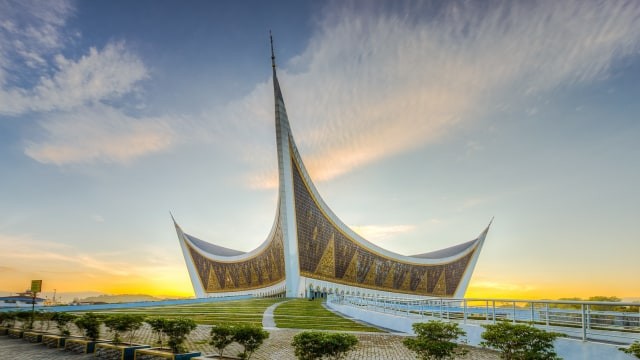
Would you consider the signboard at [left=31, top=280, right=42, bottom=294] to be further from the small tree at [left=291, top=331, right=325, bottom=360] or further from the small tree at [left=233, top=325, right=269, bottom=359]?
the small tree at [left=291, top=331, right=325, bottom=360]

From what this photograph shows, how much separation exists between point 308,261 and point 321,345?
32055 millimetres

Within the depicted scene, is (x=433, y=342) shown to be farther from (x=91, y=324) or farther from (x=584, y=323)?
(x=91, y=324)

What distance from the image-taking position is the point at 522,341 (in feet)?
20.1

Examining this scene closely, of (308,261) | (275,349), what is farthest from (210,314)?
(308,261)

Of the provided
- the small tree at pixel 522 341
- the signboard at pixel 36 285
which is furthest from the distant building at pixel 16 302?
the small tree at pixel 522 341

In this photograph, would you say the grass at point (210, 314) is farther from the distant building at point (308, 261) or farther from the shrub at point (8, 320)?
the distant building at point (308, 261)

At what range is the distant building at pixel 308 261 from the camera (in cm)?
3562

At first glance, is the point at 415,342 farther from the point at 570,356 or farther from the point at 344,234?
the point at 344,234

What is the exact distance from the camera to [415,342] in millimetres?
6484

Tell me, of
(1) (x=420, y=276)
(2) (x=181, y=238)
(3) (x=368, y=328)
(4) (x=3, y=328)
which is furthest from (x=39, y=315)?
(2) (x=181, y=238)

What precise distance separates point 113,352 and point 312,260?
29.2 meters

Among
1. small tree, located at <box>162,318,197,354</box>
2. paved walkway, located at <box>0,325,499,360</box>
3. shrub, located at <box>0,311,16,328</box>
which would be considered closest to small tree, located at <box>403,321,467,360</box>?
paved walkway, located at <box>0,325,499,360</box>

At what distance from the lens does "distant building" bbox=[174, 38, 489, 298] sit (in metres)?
35.6

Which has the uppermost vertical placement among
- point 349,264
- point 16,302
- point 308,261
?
point 308,261
